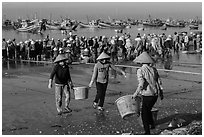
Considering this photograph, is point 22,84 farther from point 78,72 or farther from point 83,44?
point 83,44

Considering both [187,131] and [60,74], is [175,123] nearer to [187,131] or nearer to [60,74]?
[187,131]

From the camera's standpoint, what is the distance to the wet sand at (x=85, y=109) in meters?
8.95

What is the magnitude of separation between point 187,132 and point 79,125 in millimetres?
2338

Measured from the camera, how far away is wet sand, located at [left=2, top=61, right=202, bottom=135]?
895 cm

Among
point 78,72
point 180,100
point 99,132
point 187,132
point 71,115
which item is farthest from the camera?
point 78,72

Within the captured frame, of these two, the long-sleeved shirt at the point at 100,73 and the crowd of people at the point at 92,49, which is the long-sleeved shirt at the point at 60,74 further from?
the crowd of people at the point at 92,49

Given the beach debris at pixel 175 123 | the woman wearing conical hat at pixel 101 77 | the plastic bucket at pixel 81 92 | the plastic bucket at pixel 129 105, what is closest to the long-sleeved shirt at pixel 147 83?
the plastic bucket at pixel 129 105

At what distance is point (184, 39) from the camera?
28.6 m

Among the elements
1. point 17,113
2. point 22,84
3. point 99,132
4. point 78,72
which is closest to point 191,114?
point 99,132

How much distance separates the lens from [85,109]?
35.3 feet

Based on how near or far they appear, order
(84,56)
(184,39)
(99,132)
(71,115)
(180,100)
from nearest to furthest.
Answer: (99,132)
(71,115)
(180,100)
(84,56)
(184,39)

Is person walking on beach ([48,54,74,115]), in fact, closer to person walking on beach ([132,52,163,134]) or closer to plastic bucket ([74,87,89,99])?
plastic bucket ([74,87,89,99])

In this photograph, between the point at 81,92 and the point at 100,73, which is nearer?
the point at 100,73

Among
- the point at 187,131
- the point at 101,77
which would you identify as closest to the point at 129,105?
the point at 187,131
